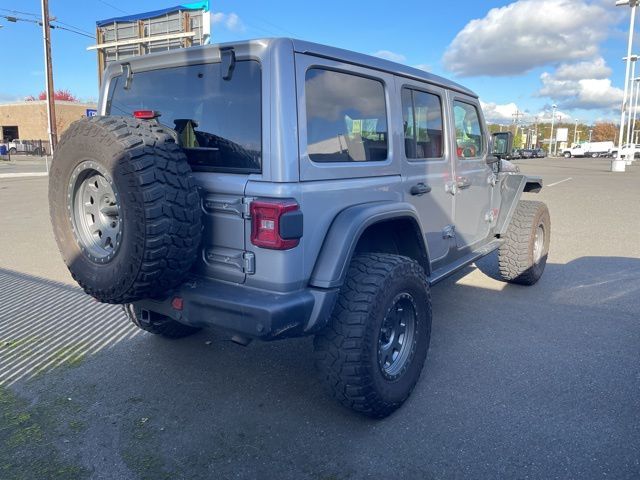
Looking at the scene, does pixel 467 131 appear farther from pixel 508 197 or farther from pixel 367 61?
pixel 367 61

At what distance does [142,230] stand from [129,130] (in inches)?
20.3

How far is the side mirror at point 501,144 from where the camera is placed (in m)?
4.80

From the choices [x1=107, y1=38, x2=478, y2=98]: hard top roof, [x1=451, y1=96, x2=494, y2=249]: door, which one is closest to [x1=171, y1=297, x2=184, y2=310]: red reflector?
[x1=107, y1=38, x2=478, y2=98]: hard top roof

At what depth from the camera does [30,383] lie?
10.8 feet

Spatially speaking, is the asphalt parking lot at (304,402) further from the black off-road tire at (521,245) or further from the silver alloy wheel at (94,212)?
the silver alloy wheel at (94,212)

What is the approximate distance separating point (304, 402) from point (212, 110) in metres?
1.84

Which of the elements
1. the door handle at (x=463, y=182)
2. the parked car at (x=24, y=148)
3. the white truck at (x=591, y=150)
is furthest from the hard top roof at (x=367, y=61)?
the white truck at (x=591, y=150)

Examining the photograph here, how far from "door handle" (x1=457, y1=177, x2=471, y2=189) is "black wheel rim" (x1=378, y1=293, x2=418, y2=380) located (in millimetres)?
1415

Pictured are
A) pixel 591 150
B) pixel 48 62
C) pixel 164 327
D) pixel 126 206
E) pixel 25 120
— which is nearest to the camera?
pixel 126 206

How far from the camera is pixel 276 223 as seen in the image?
2.41 meters

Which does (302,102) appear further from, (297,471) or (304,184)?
(297,471)

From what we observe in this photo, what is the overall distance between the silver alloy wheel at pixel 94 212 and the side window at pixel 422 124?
190 centimetres

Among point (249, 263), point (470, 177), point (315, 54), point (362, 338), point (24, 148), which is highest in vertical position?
point (24, 148)

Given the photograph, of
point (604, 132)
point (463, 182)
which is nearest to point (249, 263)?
point (463, 182)
